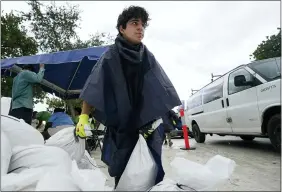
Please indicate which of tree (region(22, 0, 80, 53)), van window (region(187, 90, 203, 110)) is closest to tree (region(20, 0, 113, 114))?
tree (region(22, 0, 80, 53))

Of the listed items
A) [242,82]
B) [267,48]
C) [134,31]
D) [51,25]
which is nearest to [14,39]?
[51,25]

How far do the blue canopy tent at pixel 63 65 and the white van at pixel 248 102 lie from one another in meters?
2.30

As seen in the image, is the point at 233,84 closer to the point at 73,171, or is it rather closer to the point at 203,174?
the point at 203,174

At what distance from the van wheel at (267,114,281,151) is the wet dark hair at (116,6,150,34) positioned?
250cm

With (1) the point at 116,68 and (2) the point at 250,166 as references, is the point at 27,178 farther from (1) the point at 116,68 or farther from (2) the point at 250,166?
(2) the point at 250,166

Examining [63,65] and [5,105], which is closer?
[5,105]

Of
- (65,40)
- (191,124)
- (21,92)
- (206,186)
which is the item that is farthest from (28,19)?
(206,186)

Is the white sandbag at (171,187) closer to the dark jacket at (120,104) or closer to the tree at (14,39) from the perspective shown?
the dark jacket at (120,104)

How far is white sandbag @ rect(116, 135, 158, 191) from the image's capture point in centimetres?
159

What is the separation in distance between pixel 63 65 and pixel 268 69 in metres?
3.42

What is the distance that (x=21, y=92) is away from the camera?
3.97 meters

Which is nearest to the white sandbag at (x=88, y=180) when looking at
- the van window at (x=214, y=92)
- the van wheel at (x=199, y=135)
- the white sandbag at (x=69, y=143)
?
the white sandbag at (x=69, y=143)

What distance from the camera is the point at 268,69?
13.2ft

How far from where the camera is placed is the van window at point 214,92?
5.60m
